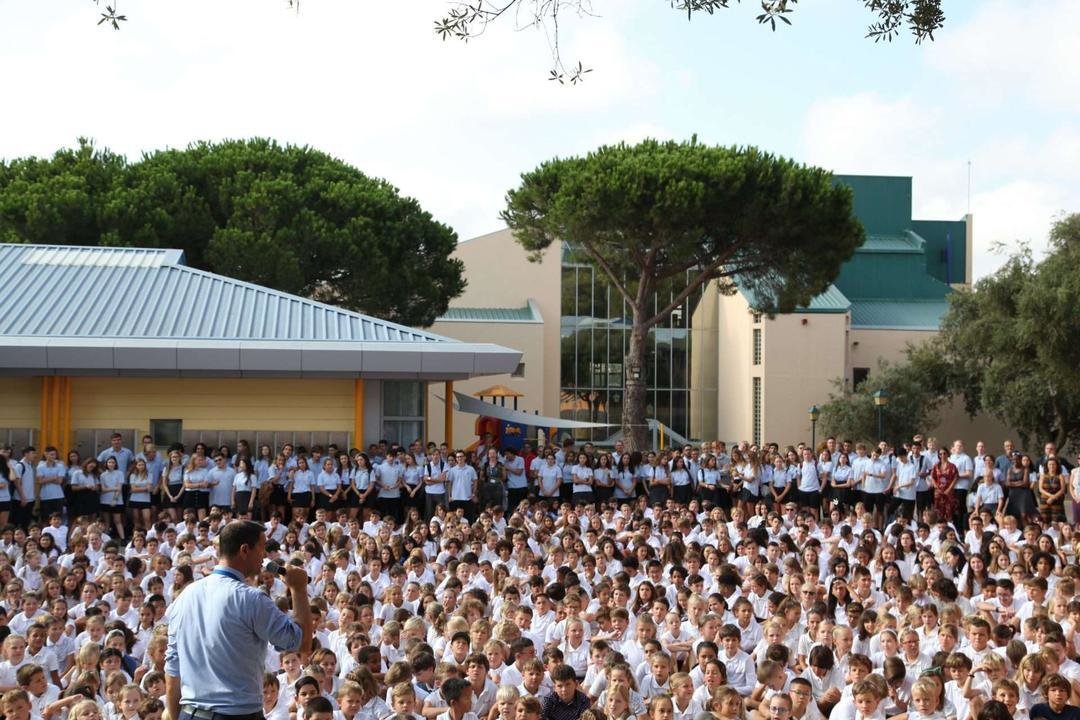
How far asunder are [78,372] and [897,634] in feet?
49.4

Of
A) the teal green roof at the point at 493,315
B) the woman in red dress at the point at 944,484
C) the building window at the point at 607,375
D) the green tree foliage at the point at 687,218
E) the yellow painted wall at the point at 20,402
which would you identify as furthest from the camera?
the building window at the point at 607,375

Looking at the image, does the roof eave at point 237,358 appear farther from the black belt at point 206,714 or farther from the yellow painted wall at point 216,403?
the black belt at point 206,714

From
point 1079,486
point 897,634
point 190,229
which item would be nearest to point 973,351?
point 1079,486

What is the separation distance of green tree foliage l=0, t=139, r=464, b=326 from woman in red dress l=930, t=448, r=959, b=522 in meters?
20.4

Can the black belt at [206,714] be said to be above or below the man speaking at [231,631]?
below

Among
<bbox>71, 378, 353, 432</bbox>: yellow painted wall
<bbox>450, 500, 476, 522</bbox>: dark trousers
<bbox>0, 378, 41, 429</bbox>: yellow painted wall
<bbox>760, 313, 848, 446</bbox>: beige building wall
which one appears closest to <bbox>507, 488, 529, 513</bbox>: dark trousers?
<bbox>450, 500, 476, 522</bbox>: dark trousers

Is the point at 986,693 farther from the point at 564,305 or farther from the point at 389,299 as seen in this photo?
the point at 564,305

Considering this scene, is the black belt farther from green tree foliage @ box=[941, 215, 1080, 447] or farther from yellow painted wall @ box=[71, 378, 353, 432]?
green tree foliage @ box=[941, 215, 1080, 447]

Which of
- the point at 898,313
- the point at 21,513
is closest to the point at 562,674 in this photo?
the point at 21,513

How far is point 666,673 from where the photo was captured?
390 inches

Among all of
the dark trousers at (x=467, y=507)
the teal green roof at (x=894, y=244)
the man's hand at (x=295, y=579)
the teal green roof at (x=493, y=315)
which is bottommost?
the dark trousers at (x=467, y=507)

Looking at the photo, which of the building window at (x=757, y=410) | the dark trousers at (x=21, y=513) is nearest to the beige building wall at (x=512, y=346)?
the building window at (x=757, y=410)

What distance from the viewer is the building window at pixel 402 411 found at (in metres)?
23.1

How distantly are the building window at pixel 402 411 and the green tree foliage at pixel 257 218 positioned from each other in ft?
42.0
